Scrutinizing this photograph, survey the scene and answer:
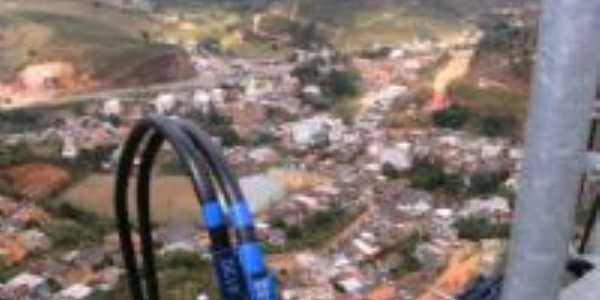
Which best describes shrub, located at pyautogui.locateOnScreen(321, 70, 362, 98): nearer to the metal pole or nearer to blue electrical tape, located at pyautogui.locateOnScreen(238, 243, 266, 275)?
blue electrical tape, located at pyautogui.locateOnScreen(238, 243, 266, 275)

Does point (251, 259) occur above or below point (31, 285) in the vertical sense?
above

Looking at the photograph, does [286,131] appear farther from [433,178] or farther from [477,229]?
[477,229]

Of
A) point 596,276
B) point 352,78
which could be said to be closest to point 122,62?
point 352,78

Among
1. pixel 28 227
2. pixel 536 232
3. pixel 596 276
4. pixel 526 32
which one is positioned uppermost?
pixel 536 232

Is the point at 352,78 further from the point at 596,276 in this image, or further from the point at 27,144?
the point at 596,276

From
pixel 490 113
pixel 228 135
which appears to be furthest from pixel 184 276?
pixel 490 113

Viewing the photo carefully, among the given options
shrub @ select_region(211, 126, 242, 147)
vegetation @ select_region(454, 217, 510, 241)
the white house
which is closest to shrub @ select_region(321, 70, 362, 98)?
the white house

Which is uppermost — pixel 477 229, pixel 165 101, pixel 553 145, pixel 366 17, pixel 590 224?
pixel 553 145
